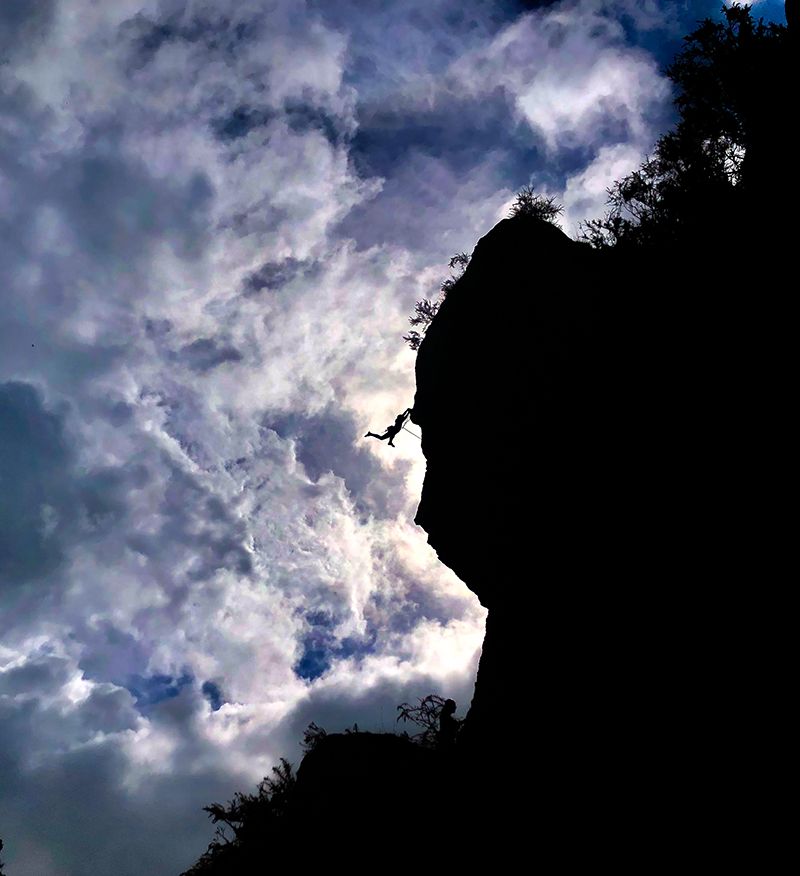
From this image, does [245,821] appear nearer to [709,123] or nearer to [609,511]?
[609,511]

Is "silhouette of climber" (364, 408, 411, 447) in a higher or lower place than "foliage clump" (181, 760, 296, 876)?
higher

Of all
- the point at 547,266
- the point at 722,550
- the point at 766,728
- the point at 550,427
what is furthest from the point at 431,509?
the point at 766,728

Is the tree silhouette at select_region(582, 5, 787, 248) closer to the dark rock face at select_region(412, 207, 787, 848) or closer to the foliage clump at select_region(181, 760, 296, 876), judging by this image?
the dark rock face at select_region(412, 207, 787, 848)

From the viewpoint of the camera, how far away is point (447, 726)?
53.6 feet

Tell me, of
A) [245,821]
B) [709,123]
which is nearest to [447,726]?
[245,821]

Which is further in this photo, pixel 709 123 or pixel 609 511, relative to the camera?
pixel 709 123

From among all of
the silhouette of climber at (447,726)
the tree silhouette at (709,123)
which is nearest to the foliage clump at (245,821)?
the silhouette of climber at (447,726)

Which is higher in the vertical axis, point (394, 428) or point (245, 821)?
point (394, 428)

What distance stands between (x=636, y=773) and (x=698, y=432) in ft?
22.0

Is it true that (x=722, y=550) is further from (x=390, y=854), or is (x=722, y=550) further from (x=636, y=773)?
(x=390, y=854)

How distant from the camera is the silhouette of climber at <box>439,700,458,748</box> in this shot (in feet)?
53.1

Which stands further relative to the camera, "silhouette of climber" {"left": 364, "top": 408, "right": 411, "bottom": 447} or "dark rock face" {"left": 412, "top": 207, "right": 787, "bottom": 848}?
"silhouette of climber" {"left": 364, "top": 408, "right": 411, "bottom": 447}

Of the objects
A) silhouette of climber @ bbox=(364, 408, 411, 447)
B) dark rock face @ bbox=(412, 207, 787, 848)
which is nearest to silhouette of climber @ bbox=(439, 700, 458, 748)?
dark rock face @ bbox=(412, 207, 787, 848)

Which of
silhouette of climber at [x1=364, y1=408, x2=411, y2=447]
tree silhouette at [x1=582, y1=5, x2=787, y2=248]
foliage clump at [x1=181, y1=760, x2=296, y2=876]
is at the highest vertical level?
tree silhouette at [x1=582, y1=5, x2=787, y2=248]
